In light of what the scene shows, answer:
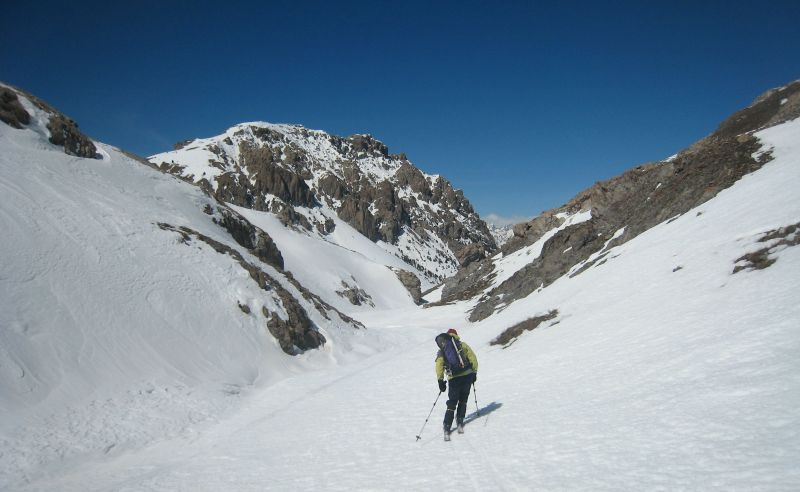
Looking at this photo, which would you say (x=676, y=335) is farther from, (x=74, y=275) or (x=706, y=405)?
(x=74, y=275)

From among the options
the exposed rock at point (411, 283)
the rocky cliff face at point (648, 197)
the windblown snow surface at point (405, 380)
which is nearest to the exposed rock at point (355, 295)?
the exposed rock at point (411, 283)

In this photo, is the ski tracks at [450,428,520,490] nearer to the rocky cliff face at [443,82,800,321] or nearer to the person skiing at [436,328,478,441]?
the person skiing at [436,328,478,441]

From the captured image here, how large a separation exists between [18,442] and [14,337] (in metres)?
4.63

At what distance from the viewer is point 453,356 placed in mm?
9883

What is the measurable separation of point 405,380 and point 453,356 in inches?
355

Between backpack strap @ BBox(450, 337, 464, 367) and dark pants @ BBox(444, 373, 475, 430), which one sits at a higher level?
backpack strap @ BBox(450, 337, 464, 367)

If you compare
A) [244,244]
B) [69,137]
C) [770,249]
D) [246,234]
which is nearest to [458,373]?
[770,249]

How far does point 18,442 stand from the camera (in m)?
11.7

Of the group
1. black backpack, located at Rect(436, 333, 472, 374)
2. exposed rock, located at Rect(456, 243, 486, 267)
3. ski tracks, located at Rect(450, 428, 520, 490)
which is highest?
exposed rock, located at Rect(456, 243, 486, 267)

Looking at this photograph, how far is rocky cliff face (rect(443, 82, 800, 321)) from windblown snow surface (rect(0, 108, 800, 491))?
291 centimetres

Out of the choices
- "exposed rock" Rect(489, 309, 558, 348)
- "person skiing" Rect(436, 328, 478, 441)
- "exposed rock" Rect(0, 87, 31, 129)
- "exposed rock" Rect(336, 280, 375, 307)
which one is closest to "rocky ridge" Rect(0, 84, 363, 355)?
"exposed rock" Rect(0, 87, 31, 129)

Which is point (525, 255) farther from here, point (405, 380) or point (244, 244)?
point (405, 380)

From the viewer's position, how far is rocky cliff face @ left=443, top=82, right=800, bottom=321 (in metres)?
29.0

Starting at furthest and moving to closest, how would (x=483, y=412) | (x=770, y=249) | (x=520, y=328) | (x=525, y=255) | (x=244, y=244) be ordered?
(x=525, y=255) → (x=244, y=244) → (x=520, y=328) → (x=770, y=249) → (x=483, y=412)
